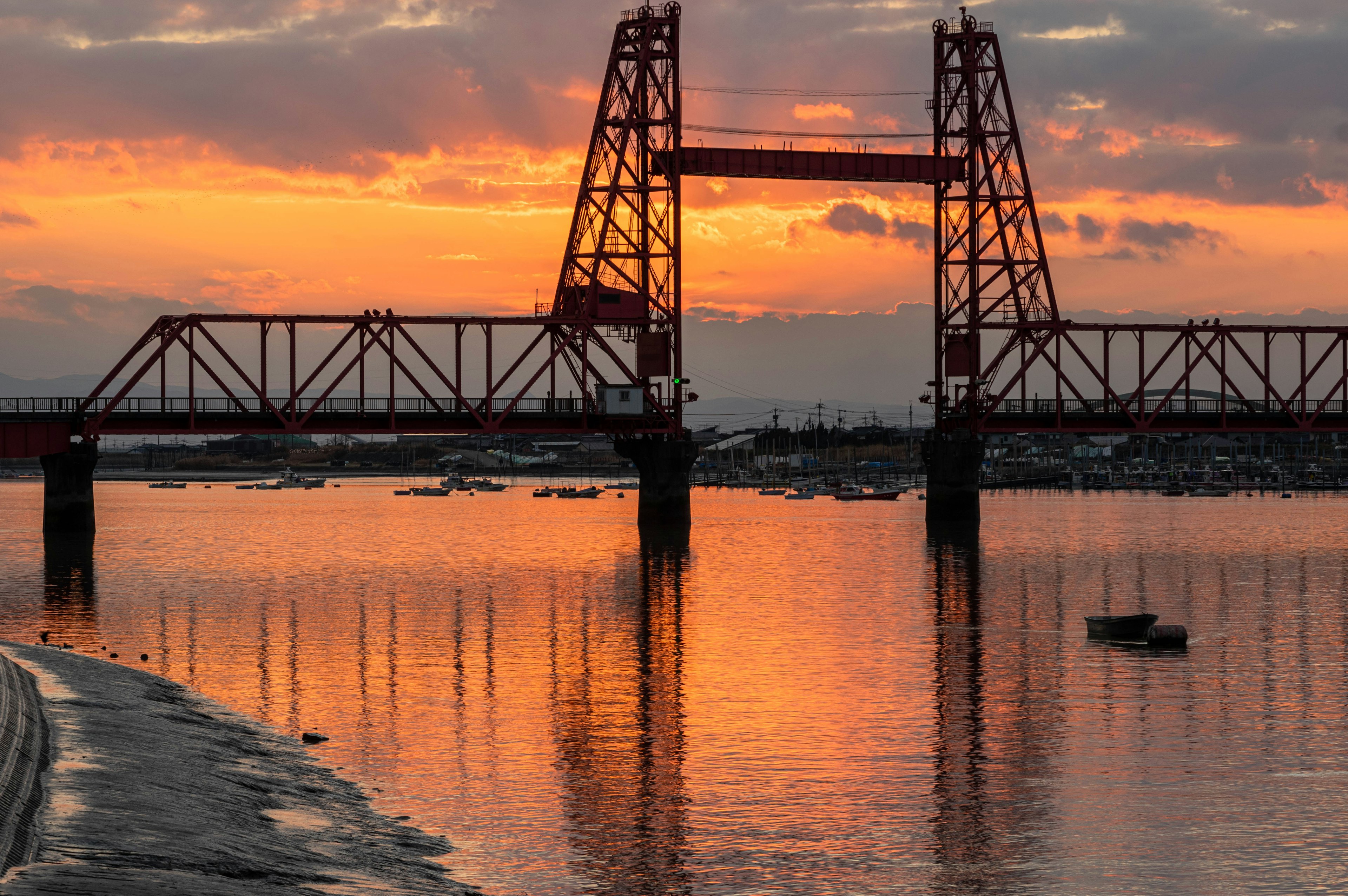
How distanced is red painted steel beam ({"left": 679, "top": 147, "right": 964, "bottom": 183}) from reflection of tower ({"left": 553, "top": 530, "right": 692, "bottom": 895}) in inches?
2106

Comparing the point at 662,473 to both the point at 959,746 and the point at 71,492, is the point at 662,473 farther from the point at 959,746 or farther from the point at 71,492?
the point at 959,746

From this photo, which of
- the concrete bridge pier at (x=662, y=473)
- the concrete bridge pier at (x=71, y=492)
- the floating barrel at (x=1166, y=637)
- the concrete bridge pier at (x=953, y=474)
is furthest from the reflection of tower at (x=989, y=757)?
the concrete bridge pier at (x=71, y=492)

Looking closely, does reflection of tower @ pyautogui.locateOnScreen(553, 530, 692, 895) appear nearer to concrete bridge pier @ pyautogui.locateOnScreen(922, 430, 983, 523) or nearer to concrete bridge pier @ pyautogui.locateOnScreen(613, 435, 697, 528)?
concrete bridge pier @ pyautogui.locateOnScreen(613, 435, 697, 528)

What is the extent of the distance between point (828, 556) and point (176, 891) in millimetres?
79273

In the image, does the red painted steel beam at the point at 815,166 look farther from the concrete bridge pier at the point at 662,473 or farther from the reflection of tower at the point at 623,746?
the reflection of tower at the point at 623,746

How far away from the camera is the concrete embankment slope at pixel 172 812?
1630cm

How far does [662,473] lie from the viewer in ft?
333

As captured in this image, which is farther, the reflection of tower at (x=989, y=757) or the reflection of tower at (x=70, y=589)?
the reflection of tower at (x=70, y=589)

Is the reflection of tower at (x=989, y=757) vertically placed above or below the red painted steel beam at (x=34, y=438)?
below

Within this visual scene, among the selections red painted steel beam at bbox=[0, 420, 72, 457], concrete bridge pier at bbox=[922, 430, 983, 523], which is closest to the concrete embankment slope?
red painted steel beam at bbox=[0, 420, 72, 457]

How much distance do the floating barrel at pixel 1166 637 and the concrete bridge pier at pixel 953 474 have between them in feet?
206

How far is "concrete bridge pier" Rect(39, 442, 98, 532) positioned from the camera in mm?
92812

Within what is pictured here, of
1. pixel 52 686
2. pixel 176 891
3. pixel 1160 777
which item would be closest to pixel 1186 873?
pixel 1160 777

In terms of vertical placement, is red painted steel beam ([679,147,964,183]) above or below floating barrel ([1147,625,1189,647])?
above
